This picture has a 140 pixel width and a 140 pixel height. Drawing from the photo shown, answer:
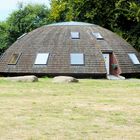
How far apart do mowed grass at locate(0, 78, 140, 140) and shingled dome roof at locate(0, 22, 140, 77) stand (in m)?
15.4

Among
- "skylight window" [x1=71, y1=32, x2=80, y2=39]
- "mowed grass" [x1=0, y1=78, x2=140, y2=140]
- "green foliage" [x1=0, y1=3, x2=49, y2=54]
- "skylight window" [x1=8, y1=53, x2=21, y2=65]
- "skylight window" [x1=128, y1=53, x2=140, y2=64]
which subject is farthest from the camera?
"green foliage" [x1=0, y1=3, x2=49, y2=54]

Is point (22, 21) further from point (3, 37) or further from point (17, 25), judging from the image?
point (3, 37)

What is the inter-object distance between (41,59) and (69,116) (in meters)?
22.1

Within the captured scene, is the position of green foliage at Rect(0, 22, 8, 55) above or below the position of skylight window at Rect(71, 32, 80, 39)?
below

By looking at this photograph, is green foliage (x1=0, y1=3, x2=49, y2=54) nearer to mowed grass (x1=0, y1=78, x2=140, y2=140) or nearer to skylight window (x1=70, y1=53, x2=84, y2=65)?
skylight window (x1=70, y1=53, x2=84, y2=65)

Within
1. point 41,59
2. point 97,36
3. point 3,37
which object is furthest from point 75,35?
point 3,37

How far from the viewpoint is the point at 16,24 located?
54.7 m

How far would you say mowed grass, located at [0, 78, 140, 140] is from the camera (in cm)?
978

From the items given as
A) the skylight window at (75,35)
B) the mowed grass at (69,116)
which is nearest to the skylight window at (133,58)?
the skylight window at (75,35)

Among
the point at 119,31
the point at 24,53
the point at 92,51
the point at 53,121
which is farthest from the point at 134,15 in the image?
the point at 53,121

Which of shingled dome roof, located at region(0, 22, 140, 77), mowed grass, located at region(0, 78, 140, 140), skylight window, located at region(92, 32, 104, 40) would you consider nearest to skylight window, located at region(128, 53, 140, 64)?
shingled dome roof, located at region(0, 22, 140, 77)

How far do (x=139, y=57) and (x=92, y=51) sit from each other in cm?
458

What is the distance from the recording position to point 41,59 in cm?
3428

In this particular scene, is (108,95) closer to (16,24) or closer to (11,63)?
(11,63)
